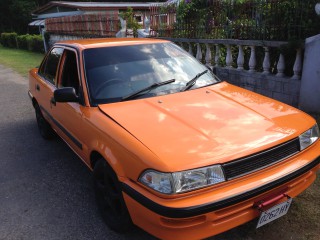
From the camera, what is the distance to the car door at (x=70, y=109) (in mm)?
3217

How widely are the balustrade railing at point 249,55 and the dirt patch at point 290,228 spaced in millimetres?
2924

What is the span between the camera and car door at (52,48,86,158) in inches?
127

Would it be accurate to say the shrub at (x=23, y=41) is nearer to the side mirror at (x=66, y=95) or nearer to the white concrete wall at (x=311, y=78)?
the white concrete wall at (x=311, y=78)

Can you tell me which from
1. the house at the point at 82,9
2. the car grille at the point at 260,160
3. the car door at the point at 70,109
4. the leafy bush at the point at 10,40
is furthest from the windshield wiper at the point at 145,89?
the leafy bush at the point at 10,40

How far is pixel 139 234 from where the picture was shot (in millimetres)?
2719

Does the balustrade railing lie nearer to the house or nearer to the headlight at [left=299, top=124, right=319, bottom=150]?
the headlight at [left=299, top=124, right=319, bottom=150]

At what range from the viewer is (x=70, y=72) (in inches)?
141

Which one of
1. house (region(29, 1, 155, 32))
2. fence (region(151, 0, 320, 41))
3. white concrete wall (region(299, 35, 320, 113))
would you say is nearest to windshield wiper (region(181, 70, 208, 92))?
white concrete wall (region(299, 35, 320, 113))

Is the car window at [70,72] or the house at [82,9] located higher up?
the house at [82,9]

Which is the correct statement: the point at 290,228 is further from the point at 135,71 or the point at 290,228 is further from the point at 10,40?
the point at 10,40

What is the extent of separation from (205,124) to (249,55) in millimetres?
4373

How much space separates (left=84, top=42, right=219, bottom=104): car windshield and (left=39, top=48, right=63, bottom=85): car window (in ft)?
2.97

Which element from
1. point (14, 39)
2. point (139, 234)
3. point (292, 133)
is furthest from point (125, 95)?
point (14, 39)

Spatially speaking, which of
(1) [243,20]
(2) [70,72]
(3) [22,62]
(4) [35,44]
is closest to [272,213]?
(2) [70,72]
